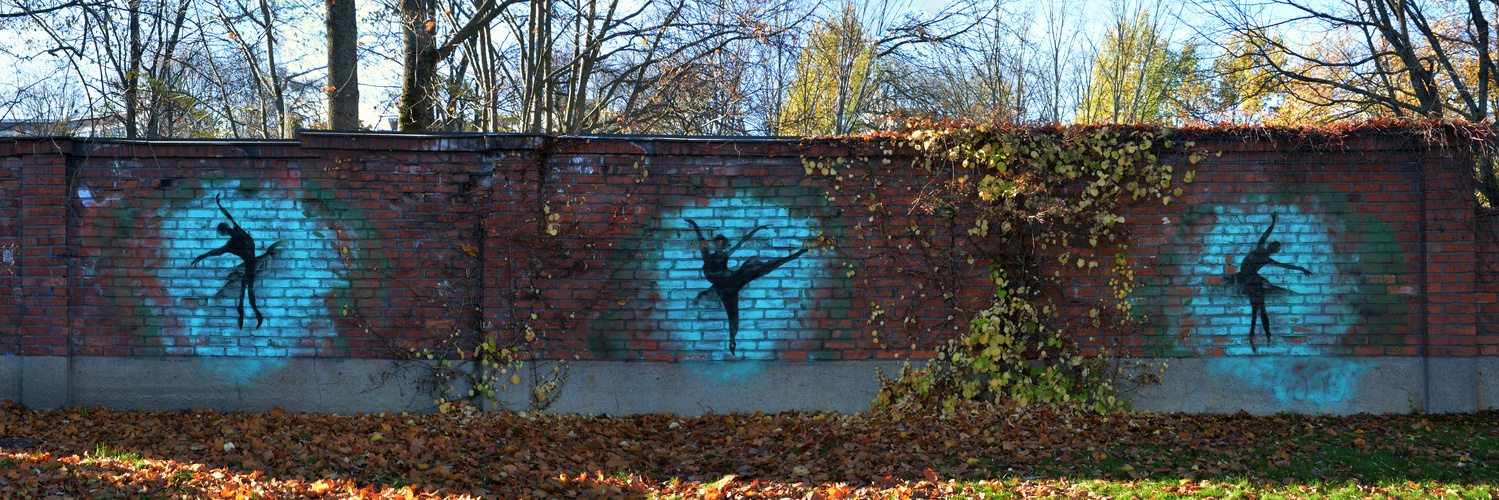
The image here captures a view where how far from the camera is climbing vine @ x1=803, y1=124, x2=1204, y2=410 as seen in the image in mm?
5562

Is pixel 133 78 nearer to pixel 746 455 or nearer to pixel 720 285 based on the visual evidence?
pixel 720 285

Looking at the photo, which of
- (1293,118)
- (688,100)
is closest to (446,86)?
(688,100)

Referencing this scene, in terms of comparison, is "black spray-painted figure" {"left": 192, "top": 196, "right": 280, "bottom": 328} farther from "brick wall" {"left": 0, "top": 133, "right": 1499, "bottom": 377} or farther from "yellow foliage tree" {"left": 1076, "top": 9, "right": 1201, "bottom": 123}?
"yellow foliage tree" {"left": 1076, "top": 9, "right": 1201, "bottom": 123}

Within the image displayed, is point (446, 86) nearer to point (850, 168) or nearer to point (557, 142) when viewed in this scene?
point (557, 142)

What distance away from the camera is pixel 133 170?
577cm

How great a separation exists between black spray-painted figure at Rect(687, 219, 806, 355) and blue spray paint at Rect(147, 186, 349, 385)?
106 inches

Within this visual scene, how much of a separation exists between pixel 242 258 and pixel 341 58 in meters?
3.81

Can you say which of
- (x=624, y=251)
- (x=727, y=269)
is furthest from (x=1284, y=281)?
(x=624, y=251)

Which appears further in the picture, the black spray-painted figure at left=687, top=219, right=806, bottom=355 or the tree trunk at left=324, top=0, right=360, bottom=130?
the tree trunk at left=324, top=0, right=360, bottom=130

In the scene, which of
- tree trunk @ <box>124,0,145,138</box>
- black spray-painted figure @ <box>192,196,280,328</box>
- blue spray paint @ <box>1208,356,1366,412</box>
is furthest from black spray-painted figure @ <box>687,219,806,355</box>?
tree trunk @ <box>124,0,145,138</box>

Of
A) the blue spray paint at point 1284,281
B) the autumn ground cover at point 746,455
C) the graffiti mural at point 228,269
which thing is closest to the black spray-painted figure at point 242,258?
the graffiti mural at point 228,269

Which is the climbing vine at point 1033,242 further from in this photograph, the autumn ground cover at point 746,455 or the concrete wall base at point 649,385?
the concrete wall base at point 649,385

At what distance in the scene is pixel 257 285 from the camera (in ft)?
18.9

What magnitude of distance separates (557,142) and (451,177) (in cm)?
82
